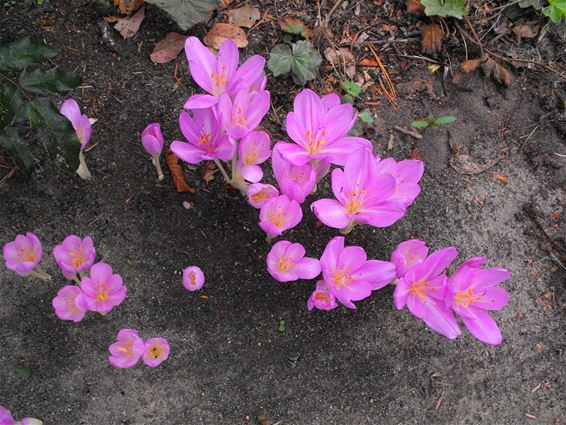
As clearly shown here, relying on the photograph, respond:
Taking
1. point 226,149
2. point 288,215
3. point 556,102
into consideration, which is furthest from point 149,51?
point 556,102

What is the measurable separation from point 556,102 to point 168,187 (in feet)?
6.04

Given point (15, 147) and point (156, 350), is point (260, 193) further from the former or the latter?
point (15, 147)

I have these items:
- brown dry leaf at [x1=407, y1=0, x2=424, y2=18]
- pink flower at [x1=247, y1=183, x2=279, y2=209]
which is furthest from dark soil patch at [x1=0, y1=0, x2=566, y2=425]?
brown dry leaf at [x1=407, y1=0, x2=424, y2=18]

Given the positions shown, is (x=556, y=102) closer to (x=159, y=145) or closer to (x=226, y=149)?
(x=226, y=149)

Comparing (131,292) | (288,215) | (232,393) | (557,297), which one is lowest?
(232,393)

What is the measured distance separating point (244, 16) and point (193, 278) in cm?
125

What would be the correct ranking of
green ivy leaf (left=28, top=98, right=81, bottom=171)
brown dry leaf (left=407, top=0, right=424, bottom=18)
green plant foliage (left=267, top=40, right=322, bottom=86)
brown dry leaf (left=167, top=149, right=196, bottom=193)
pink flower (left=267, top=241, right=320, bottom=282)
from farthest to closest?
brown dry leaf (left=407, top=0, right=424, bottom=18)
green plant foliage (left=267, top=40, right=322, bottom=86)
brown dry leaf (left=167, top=149, right=196, bottom=193)
pink flower (left=267, top=241, right=320, bottom=282)
green ivy leaf (left=28, top=98, right=81, bottom=171)

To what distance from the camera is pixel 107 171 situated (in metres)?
2.36

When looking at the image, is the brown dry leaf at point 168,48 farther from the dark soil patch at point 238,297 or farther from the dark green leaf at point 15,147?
→ the dark green leaf at point 15,147

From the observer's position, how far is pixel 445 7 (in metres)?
2.62

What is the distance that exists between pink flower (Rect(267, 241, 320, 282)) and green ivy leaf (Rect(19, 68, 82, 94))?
36.6 inches

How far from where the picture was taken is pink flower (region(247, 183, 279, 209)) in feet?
6.76

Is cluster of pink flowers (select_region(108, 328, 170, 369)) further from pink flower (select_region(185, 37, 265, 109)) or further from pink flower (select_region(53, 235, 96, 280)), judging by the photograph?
pink flower (select_region(185, 37, 265, 109))

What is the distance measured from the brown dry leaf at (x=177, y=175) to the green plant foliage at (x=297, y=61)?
575mm
